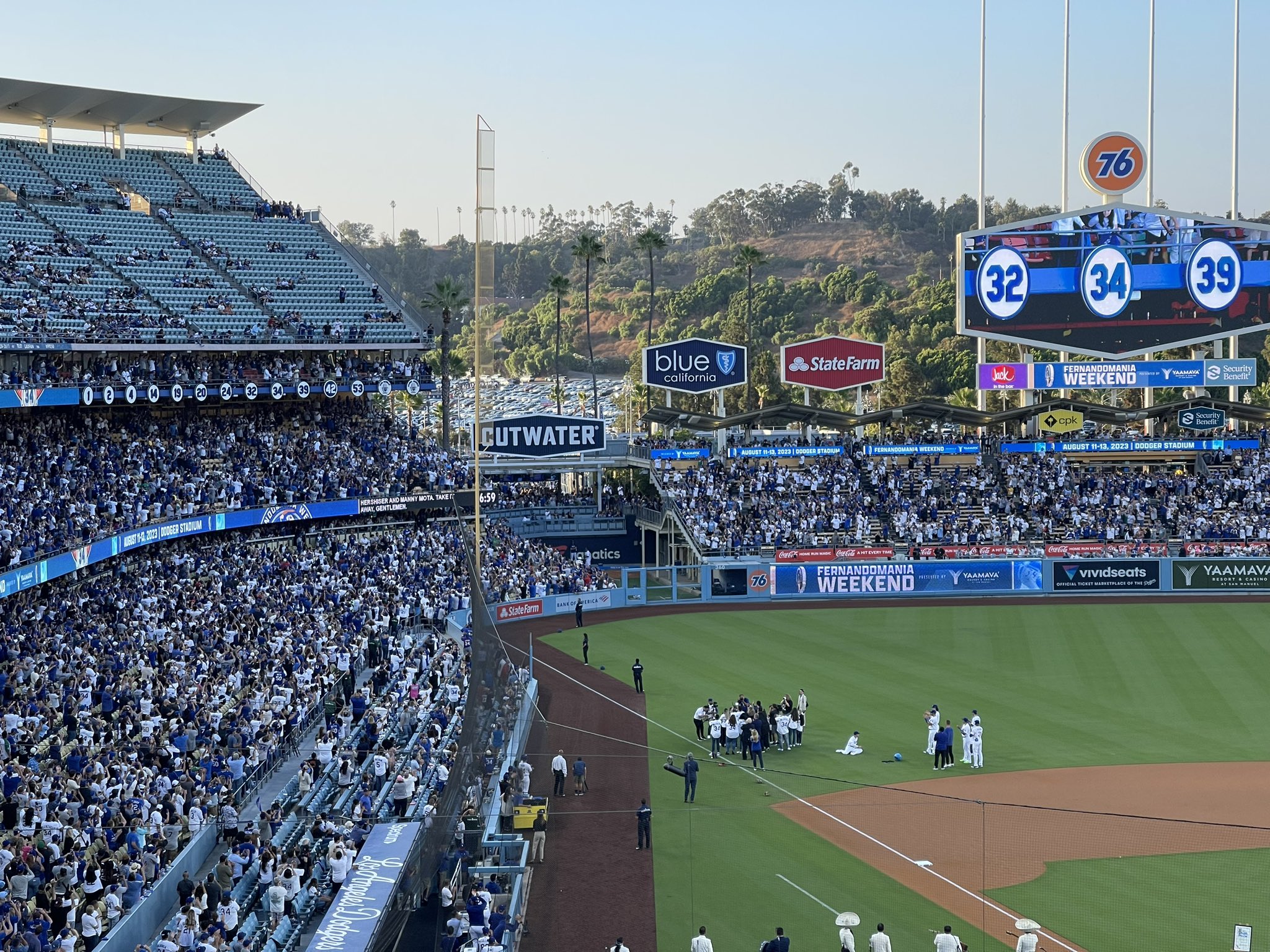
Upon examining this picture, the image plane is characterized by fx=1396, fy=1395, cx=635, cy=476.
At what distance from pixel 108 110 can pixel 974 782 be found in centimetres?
4182

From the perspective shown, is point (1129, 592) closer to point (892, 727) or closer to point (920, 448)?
point (920, 448)

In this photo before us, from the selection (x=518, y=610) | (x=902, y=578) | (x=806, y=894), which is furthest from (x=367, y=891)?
(x=902, y=578)

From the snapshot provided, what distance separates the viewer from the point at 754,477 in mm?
55250

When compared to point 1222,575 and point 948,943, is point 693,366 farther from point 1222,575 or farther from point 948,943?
point 948,943

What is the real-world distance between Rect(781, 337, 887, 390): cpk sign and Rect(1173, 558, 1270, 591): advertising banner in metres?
14.2

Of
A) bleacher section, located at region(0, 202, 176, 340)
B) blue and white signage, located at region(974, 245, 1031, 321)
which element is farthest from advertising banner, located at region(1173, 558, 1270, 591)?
bleacher section, located at region(0, 202, 176, 340)

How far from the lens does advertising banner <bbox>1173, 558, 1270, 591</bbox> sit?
49.5 m

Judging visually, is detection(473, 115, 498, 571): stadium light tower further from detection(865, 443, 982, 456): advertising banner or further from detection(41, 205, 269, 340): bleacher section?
detection(865, 443, 982, 456): advertising banner

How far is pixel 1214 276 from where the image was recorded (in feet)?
178

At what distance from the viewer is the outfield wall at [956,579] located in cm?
4950

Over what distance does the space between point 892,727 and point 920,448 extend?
26.5m

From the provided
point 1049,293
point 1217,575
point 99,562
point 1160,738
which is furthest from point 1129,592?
point 99,562

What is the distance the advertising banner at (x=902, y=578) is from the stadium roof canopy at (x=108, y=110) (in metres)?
28.4

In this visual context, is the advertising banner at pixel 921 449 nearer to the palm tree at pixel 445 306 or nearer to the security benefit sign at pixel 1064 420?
the security benefit sign at pixel 1064 420
